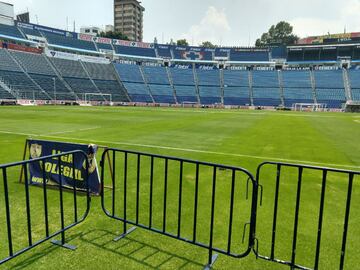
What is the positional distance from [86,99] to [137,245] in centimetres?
6486

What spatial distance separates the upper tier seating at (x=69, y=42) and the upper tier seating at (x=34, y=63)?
9.16m

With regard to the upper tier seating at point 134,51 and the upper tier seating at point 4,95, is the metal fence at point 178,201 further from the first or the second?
the upper tier seating at point 134,51

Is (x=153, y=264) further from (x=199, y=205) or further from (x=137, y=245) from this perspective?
(x=199, y=205)

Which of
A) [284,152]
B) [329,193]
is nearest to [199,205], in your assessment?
[329,193]

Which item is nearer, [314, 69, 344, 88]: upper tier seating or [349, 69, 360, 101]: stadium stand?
[349, 69, 360, 101]: stadium stand

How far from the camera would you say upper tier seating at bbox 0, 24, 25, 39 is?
60.7 meters

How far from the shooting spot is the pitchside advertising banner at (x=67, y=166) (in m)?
5.75

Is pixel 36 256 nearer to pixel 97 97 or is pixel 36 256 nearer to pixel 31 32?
pixel 97 97

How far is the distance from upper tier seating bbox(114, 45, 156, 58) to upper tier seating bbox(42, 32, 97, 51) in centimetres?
803

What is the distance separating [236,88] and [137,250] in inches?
2917

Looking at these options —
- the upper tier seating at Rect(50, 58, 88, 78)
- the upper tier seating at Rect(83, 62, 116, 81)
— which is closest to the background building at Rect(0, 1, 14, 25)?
the upper tier seating at Rect(50, 58, 88, 78)

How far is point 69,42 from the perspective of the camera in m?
73.9

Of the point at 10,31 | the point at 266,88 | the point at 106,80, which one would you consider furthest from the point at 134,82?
the point at 266,88

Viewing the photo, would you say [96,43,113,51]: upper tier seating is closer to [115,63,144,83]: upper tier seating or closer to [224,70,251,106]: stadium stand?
[115,63,144,83]: upper tier seating
